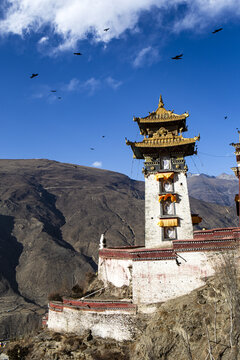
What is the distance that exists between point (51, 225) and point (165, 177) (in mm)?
71629

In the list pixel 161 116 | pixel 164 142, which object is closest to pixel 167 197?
pixel 164 142

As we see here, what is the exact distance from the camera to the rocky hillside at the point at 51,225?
61.6 metres

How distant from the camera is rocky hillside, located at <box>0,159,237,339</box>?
61.6m

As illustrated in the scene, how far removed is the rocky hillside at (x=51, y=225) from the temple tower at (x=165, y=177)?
32.1m

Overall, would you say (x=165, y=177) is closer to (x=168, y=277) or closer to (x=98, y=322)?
(x=168, y=277)

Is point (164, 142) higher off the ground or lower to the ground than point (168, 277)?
higher

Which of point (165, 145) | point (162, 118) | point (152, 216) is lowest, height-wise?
point (152, 216)

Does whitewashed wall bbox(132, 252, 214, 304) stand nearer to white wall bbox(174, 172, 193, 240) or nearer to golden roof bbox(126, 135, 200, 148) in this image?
white wall bbox(174, 172, 193, 240)

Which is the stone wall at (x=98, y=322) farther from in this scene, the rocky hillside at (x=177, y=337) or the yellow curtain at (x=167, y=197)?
the yellow curtain at (x=167, y=197)

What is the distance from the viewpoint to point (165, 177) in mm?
26266

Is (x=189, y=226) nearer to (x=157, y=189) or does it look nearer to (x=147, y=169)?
(x=157, y=189)

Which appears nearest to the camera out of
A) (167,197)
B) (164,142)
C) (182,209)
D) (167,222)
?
(167,222)

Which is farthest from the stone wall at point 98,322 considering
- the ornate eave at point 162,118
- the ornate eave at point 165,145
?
the ornate eave at point 162,118

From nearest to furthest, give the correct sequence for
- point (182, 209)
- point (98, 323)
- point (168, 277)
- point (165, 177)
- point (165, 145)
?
point (168, 277), point (98, 323), point (182, 209), point (165, 177), point (165, 145)
